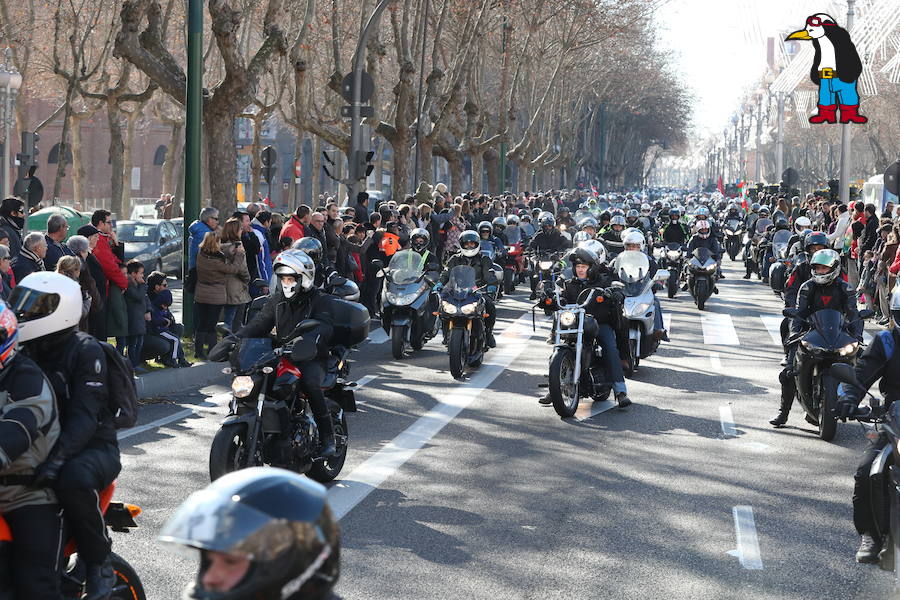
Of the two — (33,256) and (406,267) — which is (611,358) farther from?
(33,256)

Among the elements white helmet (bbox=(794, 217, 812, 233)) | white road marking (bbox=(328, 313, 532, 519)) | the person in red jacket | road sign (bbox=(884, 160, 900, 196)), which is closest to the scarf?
white road marking (bbox=(328, 313, 532, 519))

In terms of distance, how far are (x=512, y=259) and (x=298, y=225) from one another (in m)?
11.5

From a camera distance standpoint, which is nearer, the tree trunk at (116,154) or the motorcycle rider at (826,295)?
the motorcycle rider at (826,295)

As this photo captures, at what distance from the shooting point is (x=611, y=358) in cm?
1285

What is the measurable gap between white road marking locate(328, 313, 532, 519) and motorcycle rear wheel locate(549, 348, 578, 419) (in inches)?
35.2

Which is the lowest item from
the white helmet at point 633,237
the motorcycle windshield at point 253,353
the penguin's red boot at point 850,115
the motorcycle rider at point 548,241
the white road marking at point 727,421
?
the white road marking at point 727,421

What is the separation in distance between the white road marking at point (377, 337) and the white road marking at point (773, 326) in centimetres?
521

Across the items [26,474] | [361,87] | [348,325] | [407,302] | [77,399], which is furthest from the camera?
[361,87]

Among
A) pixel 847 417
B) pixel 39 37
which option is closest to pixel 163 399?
pixel 847 417

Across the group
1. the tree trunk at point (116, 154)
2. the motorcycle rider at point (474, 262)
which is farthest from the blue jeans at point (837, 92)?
the motorcycle rider at point (474, 262)

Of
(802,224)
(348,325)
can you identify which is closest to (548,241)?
(802,224)

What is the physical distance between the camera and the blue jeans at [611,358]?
1284 centimetres

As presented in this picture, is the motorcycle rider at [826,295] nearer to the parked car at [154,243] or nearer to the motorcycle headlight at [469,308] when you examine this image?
the motorcycle headlight at [469,308]

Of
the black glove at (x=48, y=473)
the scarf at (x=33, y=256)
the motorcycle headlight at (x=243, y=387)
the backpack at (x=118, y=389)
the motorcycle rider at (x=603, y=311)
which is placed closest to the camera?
the black glove at (x=48, y=473)
